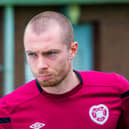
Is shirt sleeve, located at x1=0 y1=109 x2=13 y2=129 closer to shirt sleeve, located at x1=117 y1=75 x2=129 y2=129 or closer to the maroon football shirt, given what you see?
the maroon football shirt

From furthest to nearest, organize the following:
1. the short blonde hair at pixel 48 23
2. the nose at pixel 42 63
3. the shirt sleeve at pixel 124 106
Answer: the shirt sleeve at pixel 124 106, the short blonde hair at pixel 48 23, the nose at pixel 42 63

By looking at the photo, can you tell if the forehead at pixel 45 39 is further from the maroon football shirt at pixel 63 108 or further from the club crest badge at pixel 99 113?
the club crest badge at pixel 99 113

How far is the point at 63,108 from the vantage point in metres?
3.32

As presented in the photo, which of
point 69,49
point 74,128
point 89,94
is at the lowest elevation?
point 74,128

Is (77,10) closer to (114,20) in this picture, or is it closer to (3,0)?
(114,20)

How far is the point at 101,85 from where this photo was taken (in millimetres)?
3516

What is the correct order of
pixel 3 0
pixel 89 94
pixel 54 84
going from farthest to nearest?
pixel 3 0 → pixel 89 94 → pixel 54 84

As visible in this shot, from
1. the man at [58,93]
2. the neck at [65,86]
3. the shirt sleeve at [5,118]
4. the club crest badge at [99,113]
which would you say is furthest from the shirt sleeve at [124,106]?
the shirt sleeve at [5,118]

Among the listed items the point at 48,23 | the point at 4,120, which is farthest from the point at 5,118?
the point at 48,23

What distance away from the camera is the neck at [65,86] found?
3.36 meters

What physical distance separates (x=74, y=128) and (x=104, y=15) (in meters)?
7.24

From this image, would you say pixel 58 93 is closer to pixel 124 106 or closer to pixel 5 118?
pixel 5 118

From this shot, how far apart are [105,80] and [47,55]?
713 mm

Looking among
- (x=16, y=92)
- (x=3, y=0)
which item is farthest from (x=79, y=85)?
(x=3, y=0)
